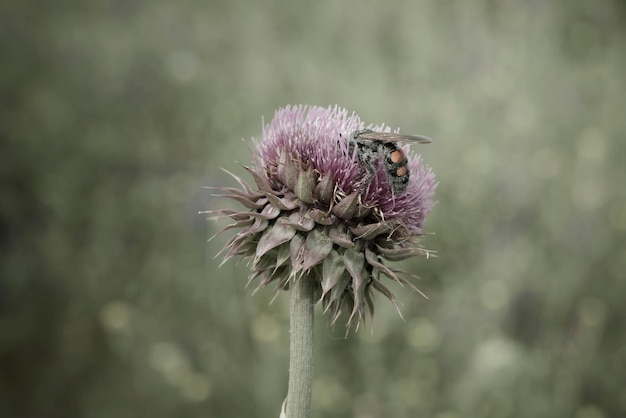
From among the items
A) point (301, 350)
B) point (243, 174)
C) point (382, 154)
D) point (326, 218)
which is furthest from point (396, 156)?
point (243, 174)

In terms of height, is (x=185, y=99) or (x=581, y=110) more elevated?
(x=581, y=110)

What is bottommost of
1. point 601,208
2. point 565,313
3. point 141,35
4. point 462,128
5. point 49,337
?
point 49,337

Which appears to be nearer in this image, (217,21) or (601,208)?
(601,208)

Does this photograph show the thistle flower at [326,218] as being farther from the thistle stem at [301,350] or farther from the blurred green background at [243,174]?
the blurred green background at [243,174]

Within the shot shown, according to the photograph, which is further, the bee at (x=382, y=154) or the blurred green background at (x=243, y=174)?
the blurred green background at (x=243, y=174)

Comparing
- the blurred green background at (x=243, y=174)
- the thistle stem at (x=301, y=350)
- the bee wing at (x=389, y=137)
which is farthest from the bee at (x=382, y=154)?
the blurred green background at (x=243, y=174)

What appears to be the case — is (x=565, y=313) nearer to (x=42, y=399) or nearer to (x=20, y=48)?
(x=42, y=399)

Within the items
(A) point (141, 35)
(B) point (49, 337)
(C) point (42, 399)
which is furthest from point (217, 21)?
(C) point (42, 399)
